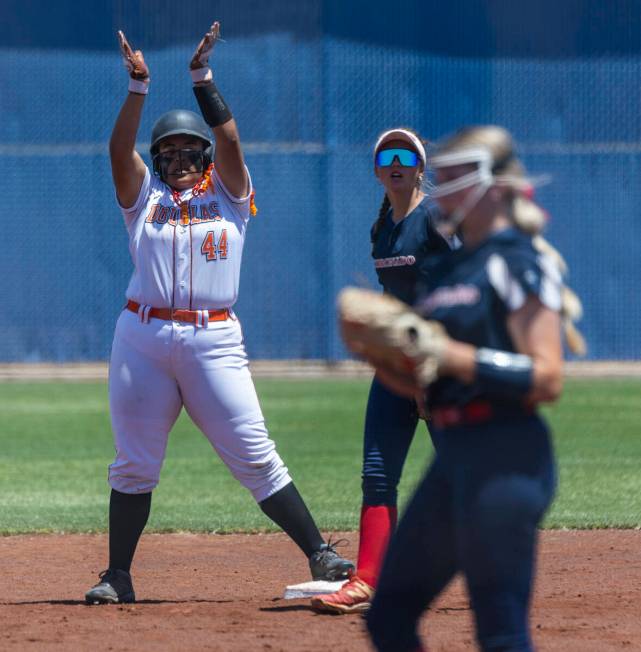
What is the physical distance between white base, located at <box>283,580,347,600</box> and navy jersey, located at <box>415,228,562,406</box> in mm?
2436

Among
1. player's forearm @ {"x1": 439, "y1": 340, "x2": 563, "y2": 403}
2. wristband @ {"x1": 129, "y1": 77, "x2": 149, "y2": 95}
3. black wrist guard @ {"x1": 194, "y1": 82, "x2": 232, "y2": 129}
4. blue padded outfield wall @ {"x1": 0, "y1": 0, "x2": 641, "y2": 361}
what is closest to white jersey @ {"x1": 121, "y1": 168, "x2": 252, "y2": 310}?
black wrist guard @ {"x1": 194, "y1": 82, "x2": 232, "y2": 129}

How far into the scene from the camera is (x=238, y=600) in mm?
5836

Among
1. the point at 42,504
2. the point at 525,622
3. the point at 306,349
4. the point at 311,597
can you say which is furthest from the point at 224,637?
the point at 306,349

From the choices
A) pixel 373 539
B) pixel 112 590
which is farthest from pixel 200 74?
pixel 112 590

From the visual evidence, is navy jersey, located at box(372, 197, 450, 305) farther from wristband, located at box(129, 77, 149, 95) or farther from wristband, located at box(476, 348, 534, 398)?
wristband, located at box(476, 348, 534, 398)

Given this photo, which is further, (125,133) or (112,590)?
(112,590)

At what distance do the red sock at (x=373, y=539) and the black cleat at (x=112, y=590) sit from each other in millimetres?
1041

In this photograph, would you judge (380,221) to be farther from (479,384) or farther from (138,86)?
(479,384)

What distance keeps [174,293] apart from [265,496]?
0.96m

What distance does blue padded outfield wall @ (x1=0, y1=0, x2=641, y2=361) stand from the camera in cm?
1933

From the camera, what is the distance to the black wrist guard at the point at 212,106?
5504 mm

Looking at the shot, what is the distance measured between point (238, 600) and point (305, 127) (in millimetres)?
14379

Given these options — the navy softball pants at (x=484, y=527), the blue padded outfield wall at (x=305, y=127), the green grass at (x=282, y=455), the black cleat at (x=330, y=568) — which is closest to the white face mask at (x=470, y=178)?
the navy softball pants at (x=484, y=527)

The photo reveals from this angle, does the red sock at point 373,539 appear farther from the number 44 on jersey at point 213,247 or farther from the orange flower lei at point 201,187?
the orange flower lei at point 201,187
